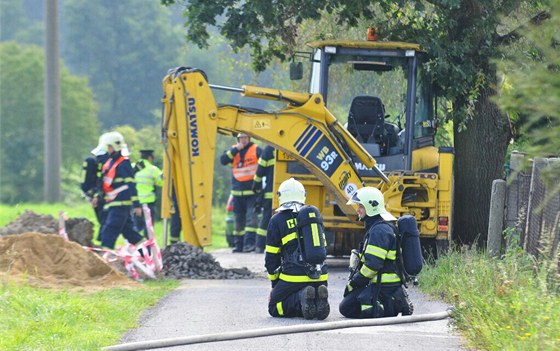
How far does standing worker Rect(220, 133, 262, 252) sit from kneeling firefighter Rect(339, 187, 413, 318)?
408 inches

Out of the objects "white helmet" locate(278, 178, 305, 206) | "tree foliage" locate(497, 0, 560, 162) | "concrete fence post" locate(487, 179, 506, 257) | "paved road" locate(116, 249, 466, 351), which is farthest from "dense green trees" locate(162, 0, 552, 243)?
"tree foliage" locate(497, 0, 560, 162)

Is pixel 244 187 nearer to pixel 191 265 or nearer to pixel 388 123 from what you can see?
pixel 388 123

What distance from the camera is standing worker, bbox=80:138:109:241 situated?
20158 millimetres

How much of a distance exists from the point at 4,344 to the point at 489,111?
10.5 metres

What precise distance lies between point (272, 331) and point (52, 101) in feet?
66.0

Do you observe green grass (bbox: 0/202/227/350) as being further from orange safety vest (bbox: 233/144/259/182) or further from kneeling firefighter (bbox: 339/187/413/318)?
orange safety vest (bbox: 233/144/259/182)

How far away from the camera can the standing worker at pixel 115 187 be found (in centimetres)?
1964

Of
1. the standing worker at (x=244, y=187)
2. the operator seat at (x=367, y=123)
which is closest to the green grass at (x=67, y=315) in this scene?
the operator seat at (x=367, y=123)

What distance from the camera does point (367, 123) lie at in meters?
18.5

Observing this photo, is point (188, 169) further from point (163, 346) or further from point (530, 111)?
point (530, 111)

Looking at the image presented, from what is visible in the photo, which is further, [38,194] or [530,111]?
[38,194]

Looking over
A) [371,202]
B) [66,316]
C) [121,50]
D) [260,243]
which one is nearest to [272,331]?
[371,202]

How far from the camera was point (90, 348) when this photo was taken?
10.3 metres

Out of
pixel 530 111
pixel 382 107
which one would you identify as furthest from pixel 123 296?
pixel 530 111
